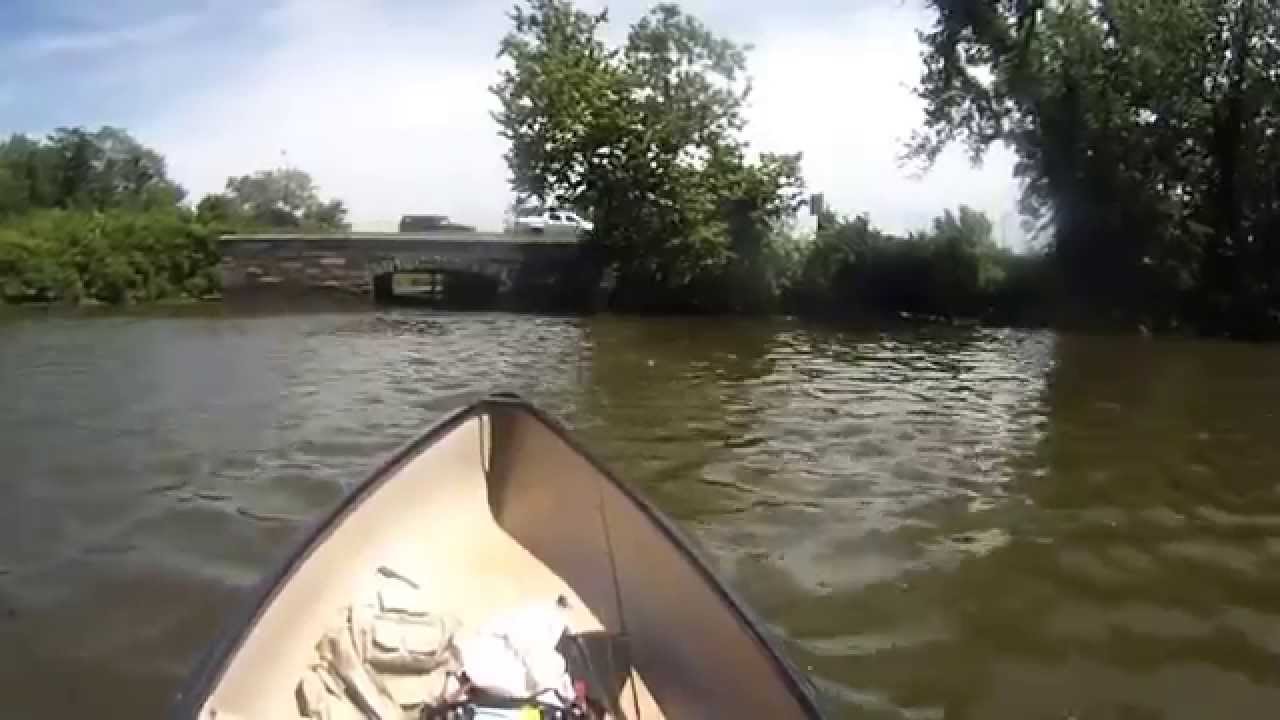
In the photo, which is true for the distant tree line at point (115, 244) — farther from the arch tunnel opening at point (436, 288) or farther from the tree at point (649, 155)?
the tree at point (649, 155)

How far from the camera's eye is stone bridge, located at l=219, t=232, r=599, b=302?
4091 cm


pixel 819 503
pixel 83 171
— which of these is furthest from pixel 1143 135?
pixel 83 171

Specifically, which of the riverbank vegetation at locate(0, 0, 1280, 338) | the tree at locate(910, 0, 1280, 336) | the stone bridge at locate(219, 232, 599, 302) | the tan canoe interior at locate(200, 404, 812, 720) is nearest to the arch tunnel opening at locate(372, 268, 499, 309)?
the stone bridge at locate(219, 232, 599, 302)

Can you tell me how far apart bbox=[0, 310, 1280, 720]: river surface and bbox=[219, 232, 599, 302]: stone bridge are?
1764 centimetres

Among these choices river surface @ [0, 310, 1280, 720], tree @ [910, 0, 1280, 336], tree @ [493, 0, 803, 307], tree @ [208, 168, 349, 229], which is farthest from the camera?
tree @ [208, 168, 349, 229]

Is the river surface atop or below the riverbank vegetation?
below

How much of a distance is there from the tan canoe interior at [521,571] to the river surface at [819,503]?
157 cm

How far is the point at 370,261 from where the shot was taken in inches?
1729

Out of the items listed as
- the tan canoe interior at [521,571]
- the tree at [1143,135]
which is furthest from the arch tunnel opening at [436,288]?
the tan canoe interior at [521,571]

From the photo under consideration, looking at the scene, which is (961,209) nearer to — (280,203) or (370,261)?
(370,261)

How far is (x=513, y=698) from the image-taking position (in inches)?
210

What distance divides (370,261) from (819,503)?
34.7 meters

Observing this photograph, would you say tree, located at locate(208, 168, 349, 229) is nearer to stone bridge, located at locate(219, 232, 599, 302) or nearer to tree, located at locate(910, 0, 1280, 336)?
stone bridge, located at locate(219, 232, 599, 302)

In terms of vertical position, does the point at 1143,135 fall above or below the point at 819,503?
above
